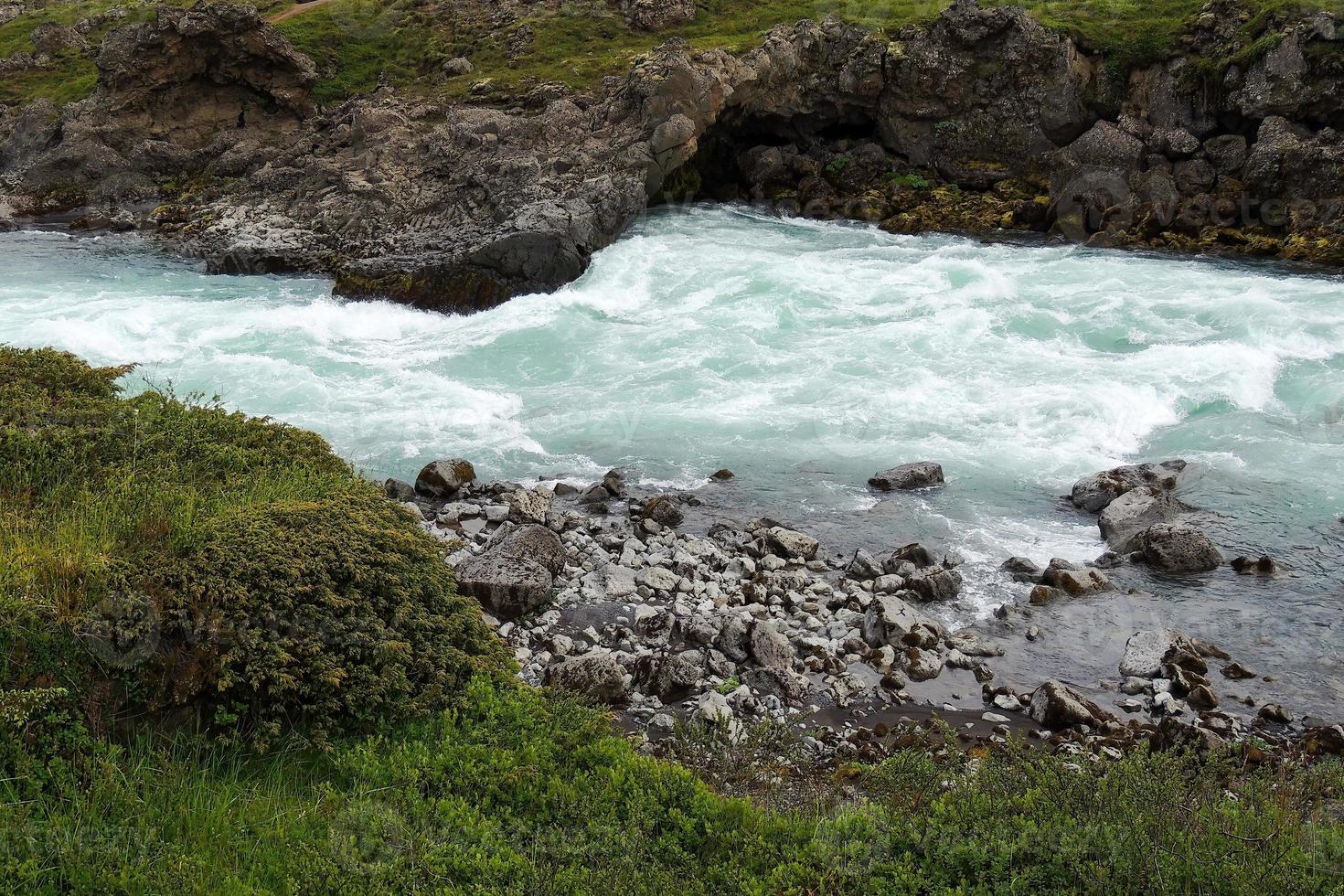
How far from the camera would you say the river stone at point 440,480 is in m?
16.2

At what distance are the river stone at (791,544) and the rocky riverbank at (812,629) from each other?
3 centimetres

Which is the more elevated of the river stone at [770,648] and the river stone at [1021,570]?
the river stone at [770,648]

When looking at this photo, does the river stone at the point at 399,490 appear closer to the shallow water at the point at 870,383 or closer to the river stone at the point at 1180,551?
the shallow water at the point at 870,383

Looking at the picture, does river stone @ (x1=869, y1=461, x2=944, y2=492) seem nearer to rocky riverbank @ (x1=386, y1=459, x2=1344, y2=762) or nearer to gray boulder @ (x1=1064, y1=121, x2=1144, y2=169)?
rocky riverbank @ (x1=386, y1=459, x2=1344, y2=762)

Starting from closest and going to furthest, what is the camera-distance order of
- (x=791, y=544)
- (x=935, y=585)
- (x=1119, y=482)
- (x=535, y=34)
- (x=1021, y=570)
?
(x=935, y=585)
(x=1021, y=570)
(x=791, y=544)
(x=1119, y=482)
(x=535, y=34)

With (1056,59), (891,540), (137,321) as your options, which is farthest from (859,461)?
(1056,59)

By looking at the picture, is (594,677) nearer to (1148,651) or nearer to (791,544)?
(791,544)

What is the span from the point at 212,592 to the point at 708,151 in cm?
→ 3593

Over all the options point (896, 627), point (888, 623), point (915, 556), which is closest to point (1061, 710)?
point (896, 627)

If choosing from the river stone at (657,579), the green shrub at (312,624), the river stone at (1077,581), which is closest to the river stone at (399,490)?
the river stone at (657,579)

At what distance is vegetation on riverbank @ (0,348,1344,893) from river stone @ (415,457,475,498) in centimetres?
637

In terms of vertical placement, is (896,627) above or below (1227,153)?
below

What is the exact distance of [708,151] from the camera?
4094 centimetres

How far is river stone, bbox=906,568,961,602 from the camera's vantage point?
13398 mm
